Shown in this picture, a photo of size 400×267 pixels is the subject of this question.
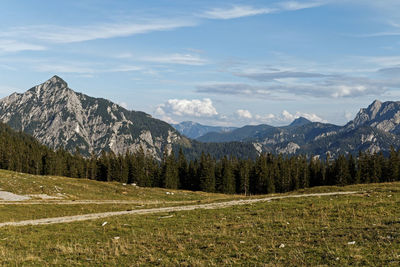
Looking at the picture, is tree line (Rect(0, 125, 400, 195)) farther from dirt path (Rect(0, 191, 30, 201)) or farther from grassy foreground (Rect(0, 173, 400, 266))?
grassy foreground (Rect(0, 173, 400, 266))

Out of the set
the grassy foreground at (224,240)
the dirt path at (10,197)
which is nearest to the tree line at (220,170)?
the dirt path at (10,197)

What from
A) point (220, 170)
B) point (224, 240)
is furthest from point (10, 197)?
point (220, 170)

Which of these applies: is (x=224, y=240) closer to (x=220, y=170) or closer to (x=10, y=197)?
(x=10, y=197)

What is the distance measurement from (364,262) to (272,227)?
8824 mm

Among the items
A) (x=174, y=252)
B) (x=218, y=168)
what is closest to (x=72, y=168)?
(x=218, y=168)

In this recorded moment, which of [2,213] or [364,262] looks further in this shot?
[2,213]

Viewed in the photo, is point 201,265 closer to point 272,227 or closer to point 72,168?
point 272,227

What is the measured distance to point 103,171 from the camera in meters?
132

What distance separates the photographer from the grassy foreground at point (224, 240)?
534 inches

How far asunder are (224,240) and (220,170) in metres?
104

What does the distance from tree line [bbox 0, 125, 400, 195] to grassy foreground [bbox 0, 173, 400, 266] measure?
90.1 meters

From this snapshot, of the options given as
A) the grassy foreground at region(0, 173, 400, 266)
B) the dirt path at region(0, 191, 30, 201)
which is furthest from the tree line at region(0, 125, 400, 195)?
the grassy foreground at region(0, 173, 400, 266)

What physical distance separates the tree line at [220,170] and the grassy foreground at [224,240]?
90.1 m

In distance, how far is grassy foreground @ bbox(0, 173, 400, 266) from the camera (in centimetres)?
1357
